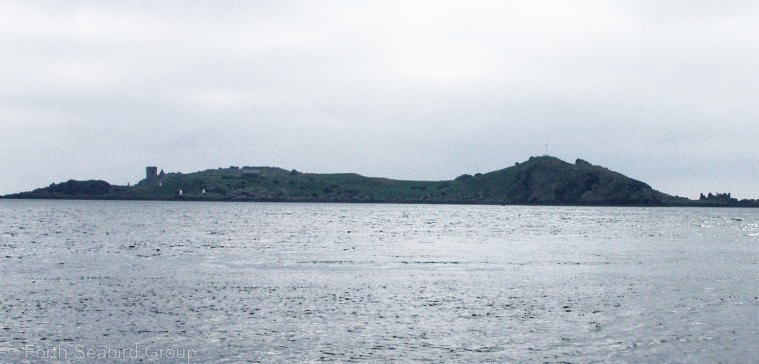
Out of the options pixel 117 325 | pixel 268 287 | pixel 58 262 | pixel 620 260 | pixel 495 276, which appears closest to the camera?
pixel 117 325

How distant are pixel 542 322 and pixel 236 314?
43.0 feet

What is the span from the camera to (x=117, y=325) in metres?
33.6

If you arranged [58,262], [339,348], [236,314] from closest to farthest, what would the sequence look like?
[339,348]
[236,314]
[58,262]

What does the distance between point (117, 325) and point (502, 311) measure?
16756mm

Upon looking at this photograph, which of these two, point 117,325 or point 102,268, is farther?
point 102,268

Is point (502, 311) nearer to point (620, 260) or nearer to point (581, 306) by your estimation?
point (581, 306)

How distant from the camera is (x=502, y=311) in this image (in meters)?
38.5

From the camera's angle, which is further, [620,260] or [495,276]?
[620,260]

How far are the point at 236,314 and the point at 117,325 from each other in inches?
207

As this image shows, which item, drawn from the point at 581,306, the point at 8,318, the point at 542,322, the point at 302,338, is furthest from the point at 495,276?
the point at 8,318

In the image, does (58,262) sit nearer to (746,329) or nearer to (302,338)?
(302,338)

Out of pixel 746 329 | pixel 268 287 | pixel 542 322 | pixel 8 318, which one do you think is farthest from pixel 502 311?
pixel 8 318

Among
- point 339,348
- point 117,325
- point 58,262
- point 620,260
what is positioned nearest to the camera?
point 339,348

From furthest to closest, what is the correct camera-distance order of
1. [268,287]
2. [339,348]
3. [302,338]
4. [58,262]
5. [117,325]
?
1. [58,262]
2. [268,287]
3. [117,325]
4. [302,338]
5. [339,348]
